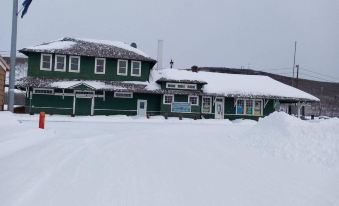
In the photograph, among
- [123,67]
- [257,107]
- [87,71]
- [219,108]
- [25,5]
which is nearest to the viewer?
[25,5]

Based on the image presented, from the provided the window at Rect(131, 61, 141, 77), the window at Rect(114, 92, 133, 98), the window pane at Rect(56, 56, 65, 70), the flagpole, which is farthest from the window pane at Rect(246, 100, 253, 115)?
the flagpole

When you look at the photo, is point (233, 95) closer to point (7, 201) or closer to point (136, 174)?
point (136, 174)

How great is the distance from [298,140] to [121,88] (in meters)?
25.9

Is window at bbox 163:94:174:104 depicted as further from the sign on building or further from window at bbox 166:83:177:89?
window at bbox 166:83:177:89

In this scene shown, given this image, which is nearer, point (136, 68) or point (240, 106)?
point (136, 68)

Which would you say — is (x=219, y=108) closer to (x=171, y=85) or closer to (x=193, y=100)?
(x=193, y=100)

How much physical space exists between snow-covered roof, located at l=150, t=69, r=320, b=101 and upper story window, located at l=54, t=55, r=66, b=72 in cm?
900

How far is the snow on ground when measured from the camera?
20.0 feet

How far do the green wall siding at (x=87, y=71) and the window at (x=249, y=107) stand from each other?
1045 centimetres

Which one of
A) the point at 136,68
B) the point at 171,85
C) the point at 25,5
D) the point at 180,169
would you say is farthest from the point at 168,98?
the point at 180,169

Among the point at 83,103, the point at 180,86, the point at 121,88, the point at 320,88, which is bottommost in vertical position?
the point at 83,103

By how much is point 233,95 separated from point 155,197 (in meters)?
32.8

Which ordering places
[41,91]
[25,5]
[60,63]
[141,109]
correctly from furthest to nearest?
[141,109] < [60,63] < [41,91] < [25,5]

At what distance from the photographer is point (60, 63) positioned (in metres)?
36.0
